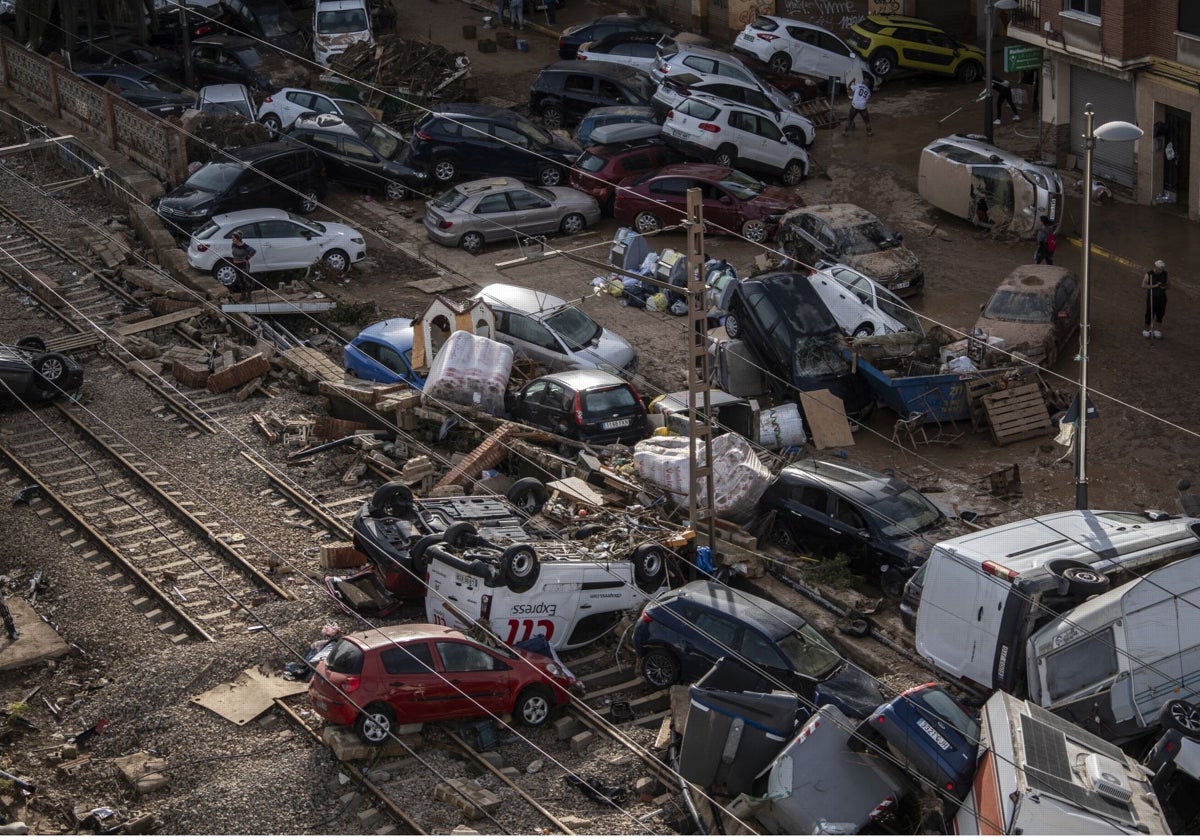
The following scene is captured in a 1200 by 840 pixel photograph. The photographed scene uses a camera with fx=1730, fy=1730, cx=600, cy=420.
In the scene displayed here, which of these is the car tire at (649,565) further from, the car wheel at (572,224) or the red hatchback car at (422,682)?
Result: the car wheel at (572,224)

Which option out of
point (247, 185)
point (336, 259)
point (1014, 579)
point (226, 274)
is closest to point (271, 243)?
point (226, 274)

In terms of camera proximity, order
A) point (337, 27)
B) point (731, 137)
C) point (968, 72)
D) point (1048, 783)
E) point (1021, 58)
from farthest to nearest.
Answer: point (337, 27) < point (968, 72) < point (731, 137) < point (1021, 58) < point (1048, 783)

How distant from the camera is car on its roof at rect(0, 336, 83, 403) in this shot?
26.7 metres

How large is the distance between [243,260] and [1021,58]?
623 inches

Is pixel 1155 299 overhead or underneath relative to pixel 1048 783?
underneath

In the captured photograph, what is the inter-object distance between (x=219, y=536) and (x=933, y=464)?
10224mm

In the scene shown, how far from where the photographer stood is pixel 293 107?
121 feet

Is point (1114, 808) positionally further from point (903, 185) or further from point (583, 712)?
point (903, 185)

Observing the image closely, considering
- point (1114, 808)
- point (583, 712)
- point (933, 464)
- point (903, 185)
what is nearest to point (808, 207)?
point (903, 185)

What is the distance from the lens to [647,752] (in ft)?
61.6

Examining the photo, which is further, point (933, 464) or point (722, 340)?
point (722, 340)

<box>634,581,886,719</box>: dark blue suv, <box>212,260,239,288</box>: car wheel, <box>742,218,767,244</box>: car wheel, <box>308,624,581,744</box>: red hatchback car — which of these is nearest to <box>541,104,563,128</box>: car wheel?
<box>742,218,767,244</box>: car wheel

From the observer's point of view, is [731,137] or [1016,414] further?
[731,137]

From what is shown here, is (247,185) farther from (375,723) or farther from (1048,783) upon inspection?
(1048,783)
